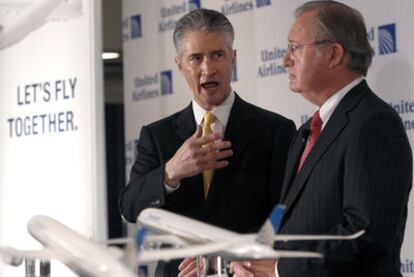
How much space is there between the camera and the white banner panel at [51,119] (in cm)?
527

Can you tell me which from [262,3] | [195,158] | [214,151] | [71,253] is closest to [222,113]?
[214,151]

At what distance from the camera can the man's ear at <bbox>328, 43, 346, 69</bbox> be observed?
10.8ft

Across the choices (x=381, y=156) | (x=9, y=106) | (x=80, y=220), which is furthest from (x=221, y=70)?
(x=9, y=106)

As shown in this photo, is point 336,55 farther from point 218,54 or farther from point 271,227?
point 271,227

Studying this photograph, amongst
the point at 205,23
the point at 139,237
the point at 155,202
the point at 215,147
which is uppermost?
the point at 205,23

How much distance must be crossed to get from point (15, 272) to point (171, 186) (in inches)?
87.8

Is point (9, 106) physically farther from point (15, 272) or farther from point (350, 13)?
point (350, 13)

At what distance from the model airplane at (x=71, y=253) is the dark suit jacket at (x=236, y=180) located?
1711 mm

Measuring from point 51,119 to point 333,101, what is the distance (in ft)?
8.48

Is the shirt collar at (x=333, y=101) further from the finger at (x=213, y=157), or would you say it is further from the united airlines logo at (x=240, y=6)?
the united airlines logo at (x=240, y=6)

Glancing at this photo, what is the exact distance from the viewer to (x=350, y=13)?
3291mm

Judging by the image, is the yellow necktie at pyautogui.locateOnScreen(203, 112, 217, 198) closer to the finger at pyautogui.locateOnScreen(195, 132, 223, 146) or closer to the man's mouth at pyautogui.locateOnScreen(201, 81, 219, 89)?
the man's mouth at pyautogui.locateOnScreen(201, 81, 219, 89)

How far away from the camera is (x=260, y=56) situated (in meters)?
5.04

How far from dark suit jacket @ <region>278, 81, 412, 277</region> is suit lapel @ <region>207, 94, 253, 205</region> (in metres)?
0.62
